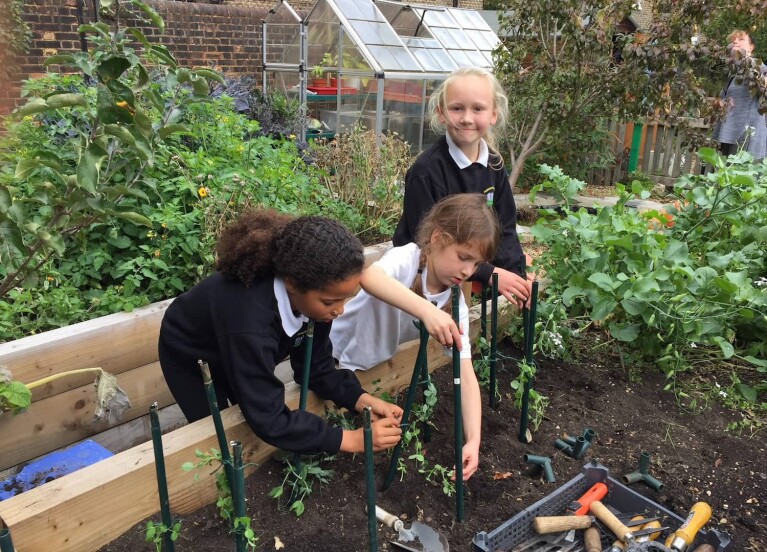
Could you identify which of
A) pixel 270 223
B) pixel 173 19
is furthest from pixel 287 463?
pixel 173 19

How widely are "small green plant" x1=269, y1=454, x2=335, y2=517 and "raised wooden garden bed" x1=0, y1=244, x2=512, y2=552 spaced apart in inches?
5.2

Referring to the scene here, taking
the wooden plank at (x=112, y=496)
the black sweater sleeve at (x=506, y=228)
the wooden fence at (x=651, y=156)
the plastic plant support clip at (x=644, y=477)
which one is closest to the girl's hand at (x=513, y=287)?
the black sweater sleeve at (x=506, y=228)

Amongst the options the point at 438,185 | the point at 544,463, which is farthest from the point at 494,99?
the point at 544,463

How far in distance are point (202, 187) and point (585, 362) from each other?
2.08 metres

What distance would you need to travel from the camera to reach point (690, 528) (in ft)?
5.69

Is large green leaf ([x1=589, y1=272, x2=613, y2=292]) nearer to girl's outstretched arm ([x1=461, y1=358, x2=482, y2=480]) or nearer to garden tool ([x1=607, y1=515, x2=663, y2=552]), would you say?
girl's outstretched arm ([x1=461, y1=358, x2=482, y2=480])

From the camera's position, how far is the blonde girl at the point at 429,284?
6.47 ft

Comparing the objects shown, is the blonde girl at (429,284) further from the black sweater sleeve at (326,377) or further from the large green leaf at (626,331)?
the large green leaf at (626,331)

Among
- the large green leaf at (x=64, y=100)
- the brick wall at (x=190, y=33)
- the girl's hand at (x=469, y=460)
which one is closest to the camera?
the large green leaf at (x=64, y=100)

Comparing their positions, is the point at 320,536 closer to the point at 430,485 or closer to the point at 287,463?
the point at 287,463

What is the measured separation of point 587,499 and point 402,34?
7649 millimetres

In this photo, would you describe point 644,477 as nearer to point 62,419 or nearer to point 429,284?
point 429,284

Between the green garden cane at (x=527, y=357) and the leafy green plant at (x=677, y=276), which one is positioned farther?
the leafy green plant at (x=677, y=276)

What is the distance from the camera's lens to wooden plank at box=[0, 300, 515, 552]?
144 cm
